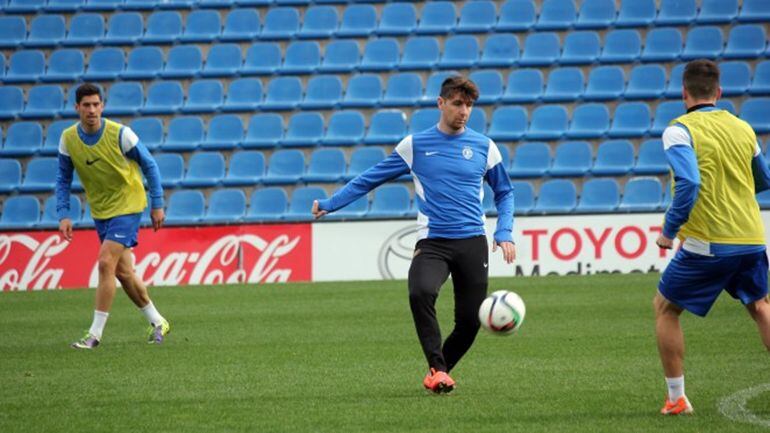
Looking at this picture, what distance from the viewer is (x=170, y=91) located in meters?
23.4

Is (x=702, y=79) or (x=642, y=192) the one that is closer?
(x=702, y=79)

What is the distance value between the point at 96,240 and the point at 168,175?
291cm

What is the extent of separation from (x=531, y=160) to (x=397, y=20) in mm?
4454

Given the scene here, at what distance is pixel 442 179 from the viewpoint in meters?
8.78

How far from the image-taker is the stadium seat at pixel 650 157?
21.2 m

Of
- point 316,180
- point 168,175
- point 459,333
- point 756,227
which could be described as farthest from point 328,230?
point 756,227

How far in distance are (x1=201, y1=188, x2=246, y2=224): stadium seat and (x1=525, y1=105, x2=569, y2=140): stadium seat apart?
5.11m

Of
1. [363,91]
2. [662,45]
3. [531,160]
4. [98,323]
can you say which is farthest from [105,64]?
[98,323]

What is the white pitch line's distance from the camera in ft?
23.4

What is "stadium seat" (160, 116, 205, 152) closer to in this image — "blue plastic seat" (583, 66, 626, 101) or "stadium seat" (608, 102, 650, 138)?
"blue plastic seat" (583, 66, 626, 101)

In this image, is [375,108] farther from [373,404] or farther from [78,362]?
[373,404]

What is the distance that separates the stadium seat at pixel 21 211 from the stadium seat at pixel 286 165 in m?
3.94

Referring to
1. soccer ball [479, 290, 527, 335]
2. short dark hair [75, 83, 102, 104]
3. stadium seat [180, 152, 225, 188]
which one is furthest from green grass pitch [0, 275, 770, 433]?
stadium seat [180, 152, 225, 188]

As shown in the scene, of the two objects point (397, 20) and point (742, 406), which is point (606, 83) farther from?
point (742, 406)
